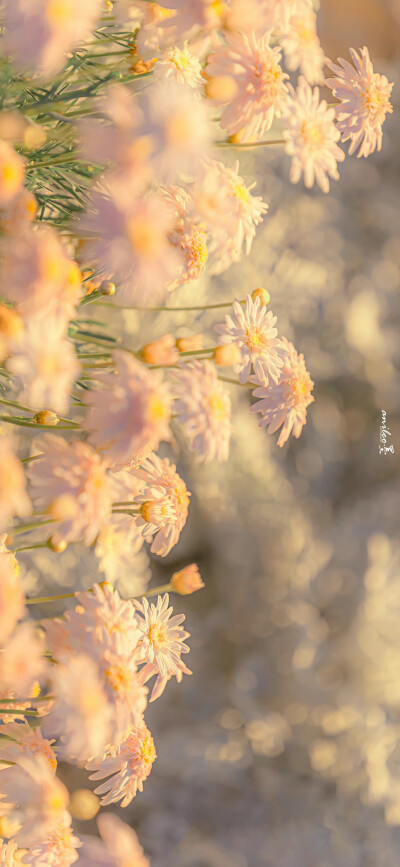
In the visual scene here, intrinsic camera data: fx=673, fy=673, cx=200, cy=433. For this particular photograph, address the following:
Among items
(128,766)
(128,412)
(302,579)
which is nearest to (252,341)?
(128,412)

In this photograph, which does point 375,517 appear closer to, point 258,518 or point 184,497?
point 258,518

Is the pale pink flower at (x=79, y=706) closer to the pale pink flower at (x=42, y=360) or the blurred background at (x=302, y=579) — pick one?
the pale pink flower at (x=42, y=360)

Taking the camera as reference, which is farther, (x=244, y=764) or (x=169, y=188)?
(x=244, y=764)

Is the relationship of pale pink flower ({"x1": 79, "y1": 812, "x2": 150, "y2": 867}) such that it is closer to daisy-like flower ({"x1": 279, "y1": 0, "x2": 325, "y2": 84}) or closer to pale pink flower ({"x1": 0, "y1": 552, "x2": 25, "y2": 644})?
pale pink flower ({"x1": 0, "y1": 552, "x2": 25, "y2": 644})

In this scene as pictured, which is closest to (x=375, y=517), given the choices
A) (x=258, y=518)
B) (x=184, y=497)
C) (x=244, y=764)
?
(x=258, y=518)

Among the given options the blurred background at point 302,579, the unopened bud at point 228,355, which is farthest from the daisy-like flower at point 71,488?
the blurred background at point 302,579

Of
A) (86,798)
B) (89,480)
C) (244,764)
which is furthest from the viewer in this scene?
(244,764)

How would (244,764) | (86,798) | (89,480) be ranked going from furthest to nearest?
(244,764), (86,798), (89,480)
